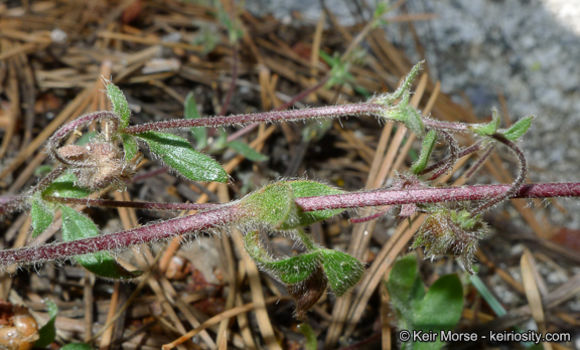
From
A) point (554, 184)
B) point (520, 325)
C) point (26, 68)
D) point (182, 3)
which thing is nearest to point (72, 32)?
point (26, 68)

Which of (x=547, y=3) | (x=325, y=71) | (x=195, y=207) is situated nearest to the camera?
(x=195, y=207)

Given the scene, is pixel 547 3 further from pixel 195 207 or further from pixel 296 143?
pixel 195 207

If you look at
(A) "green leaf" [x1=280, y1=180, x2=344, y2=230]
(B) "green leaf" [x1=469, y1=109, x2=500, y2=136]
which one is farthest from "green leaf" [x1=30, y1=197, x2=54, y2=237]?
(B) "green leaf" [x1=469, y1=109, x2=500, y2=136]

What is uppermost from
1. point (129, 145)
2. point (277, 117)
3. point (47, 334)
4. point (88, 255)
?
point (277, 117)

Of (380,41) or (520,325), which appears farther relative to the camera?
(380,41)

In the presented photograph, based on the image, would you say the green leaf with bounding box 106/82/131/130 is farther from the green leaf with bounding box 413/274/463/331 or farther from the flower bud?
the green leaf with bounding box 413/274/463/331

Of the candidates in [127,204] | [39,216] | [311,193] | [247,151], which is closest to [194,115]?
[247,151]

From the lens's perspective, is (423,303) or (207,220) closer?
(207,220)

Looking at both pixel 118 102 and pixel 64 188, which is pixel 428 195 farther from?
pixel 64 188
